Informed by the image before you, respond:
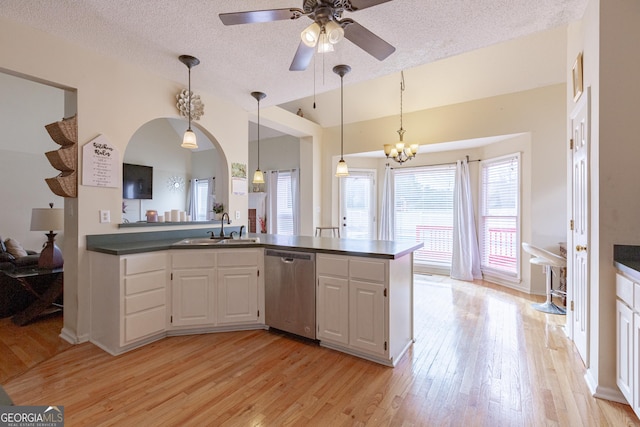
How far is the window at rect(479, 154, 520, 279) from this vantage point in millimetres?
4586

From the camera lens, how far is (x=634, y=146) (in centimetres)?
184

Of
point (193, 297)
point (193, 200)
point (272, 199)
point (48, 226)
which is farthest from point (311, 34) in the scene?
point (193, 200)

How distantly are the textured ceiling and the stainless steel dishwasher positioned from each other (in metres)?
1.81

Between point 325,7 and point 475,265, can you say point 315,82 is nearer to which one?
point 325,7

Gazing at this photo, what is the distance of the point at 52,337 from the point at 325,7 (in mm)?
3560

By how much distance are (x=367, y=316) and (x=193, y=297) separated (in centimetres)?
165

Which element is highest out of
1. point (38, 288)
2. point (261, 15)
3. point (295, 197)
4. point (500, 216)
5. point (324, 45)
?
point (261, 15)

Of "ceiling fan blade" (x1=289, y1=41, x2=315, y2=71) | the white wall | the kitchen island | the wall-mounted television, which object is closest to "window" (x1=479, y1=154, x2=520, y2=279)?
Result: the kitchen island

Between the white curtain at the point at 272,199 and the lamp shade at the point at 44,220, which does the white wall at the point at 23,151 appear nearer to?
the lamp shade at the point at 44,220

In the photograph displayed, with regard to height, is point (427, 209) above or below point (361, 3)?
below

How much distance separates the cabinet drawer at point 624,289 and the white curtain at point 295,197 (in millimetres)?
4848

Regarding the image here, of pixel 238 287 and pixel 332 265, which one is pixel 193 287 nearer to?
pixel 238 287

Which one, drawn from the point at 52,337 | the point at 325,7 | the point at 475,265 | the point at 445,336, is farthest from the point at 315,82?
the point at 475,265

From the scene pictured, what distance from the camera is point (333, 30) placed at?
1627 mm
